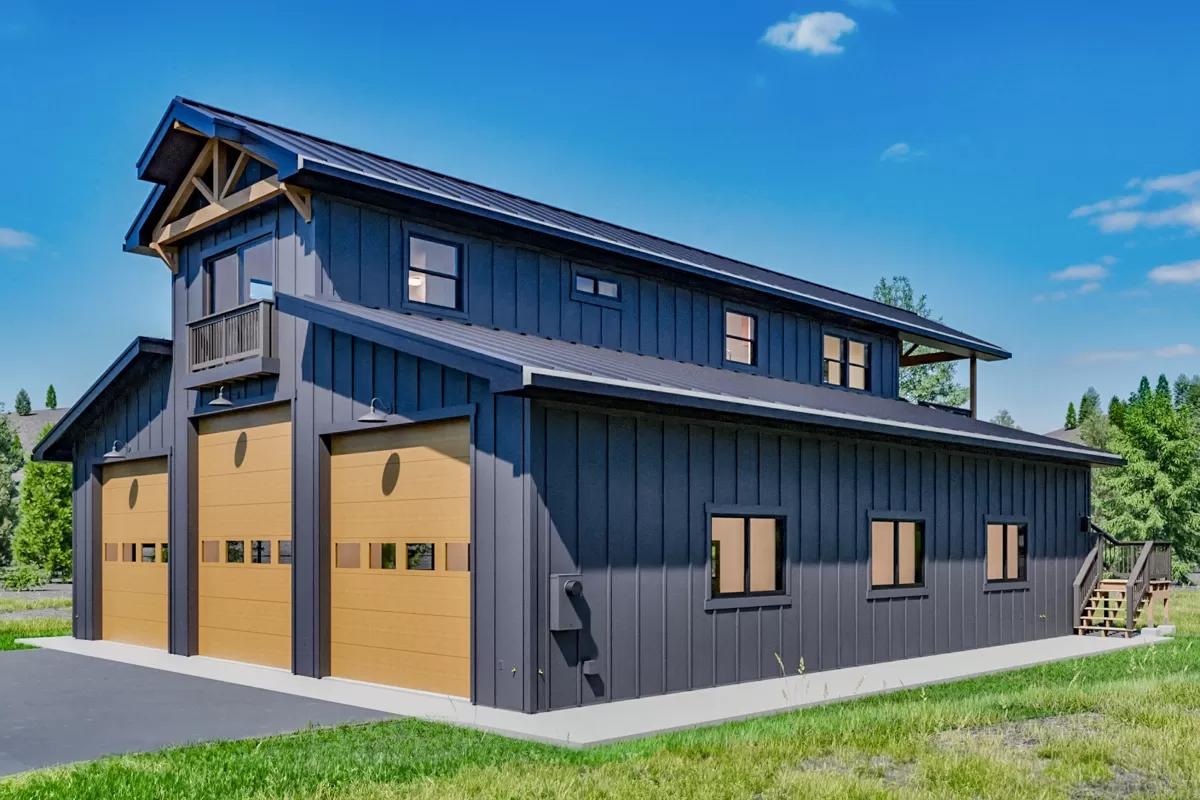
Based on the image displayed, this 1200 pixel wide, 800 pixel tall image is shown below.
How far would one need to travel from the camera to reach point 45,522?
41.6 m

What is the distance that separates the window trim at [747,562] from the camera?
13242 millimetres

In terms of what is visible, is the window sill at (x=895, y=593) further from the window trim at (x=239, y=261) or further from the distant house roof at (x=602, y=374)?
the window trim at (x=239, y=261)

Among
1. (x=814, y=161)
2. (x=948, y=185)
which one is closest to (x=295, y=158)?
(x=814, y=161)

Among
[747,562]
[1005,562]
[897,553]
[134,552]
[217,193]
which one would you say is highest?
[217,193]

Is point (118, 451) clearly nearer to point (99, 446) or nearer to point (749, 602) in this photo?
point (99, 446)

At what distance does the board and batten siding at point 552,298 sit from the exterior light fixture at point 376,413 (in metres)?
1.85

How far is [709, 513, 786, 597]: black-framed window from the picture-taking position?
13523 millimetres

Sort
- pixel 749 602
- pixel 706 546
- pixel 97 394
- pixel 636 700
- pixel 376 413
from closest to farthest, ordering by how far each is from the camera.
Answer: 1. pixel 636 700
2. pixel 376 413
3. pixel 706 546
4. pixel 749 602
5. pixel 97 394

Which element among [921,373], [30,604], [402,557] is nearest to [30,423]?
[30,604]

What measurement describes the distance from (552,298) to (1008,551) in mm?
9007

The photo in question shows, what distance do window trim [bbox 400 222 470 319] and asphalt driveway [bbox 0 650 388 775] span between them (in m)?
5.14

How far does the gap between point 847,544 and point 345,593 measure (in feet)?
21.9

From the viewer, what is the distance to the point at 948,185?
5172 centimetres

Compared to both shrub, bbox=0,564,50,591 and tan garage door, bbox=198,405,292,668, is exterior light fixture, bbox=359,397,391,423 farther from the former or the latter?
shrub, bbox=0,564,50,591
